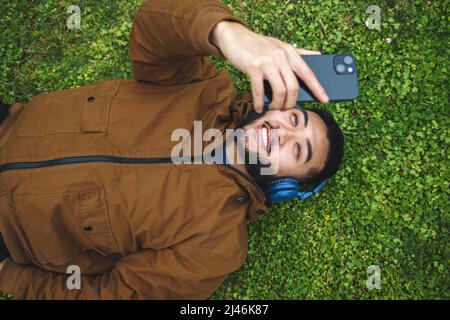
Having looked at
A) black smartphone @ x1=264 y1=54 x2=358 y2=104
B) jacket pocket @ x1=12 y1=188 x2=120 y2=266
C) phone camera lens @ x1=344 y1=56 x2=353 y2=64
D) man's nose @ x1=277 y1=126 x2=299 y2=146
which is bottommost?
jacket pocket @ x1=12 y1=188 x2=120 y2=266

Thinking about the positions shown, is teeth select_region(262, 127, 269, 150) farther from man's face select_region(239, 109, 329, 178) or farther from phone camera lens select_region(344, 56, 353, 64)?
phone camera lens select_region(344, 56, 353, 64)

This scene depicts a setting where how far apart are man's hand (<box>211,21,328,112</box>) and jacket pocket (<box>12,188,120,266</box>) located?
60.3 inches

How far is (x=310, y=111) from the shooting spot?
146 inches

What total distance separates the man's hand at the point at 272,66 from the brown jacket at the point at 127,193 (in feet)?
2.68

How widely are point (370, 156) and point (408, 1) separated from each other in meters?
1.76

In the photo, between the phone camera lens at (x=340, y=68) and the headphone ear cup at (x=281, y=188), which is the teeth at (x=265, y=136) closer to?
the headphone ear cup at (x=281, y=188)

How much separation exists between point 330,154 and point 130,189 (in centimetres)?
176

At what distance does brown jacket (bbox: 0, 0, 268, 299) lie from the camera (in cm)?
306

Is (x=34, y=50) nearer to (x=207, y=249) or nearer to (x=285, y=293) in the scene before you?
(x=207, y=249)

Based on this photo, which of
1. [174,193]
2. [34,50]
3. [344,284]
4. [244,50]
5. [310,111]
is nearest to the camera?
[244,50]

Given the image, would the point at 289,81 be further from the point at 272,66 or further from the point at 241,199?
the point at 241,199
